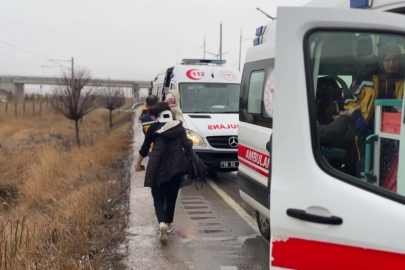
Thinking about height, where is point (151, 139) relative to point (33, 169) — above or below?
above

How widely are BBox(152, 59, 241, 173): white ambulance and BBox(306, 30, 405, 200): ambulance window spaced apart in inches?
236

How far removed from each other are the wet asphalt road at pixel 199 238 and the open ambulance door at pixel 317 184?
2581 mm

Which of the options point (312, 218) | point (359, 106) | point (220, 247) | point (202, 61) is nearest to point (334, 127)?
point (359, 106)

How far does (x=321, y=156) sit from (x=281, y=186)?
246 mm

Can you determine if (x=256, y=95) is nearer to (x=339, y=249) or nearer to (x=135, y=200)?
(x=339, y=249)

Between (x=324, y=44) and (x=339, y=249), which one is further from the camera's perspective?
(x=324, y=44)

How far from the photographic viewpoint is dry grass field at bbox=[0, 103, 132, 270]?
4.38 m

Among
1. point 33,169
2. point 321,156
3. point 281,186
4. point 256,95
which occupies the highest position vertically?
point 256,95

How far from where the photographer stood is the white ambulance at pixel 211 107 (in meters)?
8.32

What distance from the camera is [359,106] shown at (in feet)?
7.66

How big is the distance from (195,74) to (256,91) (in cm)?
547

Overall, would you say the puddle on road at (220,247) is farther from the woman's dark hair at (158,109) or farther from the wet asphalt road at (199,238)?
the woman's dark hair at (158,109)

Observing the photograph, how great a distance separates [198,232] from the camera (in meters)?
5.61

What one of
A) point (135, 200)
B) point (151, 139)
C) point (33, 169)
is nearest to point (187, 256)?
point (151, 139)
